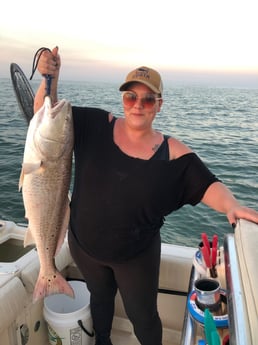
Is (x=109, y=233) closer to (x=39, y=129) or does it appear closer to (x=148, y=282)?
(x=148, y=282)

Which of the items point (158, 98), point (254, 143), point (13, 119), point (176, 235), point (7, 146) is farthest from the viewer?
point (13, 119)

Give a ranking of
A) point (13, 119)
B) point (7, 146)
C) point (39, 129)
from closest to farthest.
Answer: point (39, 129) < point (7, 146) < point (13, 119)

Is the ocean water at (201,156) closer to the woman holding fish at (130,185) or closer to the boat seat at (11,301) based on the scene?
the woman holding fish at (130,185)

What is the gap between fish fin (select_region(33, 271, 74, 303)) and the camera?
266cm

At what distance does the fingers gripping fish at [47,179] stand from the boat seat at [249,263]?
3.70ft

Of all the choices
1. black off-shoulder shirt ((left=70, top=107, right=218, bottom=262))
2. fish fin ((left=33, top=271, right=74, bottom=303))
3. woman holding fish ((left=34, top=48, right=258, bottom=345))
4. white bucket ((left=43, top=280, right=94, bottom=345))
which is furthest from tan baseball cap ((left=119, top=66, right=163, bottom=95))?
white bucket ((left=43, top=280, right=94, bottom=345))

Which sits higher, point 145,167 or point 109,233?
point 145,167

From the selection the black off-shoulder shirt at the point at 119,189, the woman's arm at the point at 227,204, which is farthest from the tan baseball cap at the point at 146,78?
the woman's arm at the point at 227,204

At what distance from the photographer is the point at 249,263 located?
67.8 inches

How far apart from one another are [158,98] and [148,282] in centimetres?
135

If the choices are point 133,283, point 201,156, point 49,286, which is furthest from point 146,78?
point 201,156

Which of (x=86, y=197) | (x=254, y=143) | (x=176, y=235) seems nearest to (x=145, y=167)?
(x=86, y=197)

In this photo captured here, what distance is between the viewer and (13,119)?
17906mm

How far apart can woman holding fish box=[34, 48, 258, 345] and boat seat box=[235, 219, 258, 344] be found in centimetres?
36
